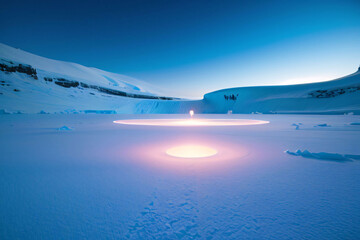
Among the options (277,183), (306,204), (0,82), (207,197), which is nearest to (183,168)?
(207,197)

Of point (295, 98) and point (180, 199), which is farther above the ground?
point (295, 98)

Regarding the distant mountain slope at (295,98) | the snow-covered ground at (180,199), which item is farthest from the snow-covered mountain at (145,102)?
the snow-covered ground at (180,199)

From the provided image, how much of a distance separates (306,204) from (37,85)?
41.4 metres

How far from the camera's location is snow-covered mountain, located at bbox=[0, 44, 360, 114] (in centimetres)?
2568

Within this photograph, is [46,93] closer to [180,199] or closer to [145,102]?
[145,102]

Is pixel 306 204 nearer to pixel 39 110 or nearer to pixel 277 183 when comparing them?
pixel 277 183

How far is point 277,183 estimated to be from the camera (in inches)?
65.2

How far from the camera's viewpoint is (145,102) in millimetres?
38531

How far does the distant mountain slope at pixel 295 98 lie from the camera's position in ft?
83.7

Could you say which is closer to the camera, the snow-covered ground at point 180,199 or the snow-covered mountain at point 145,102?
the snow-covered ground at point 180,199

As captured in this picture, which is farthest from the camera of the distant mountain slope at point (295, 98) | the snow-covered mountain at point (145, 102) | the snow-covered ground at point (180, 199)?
the snow-covered mountain at point (145, 102)

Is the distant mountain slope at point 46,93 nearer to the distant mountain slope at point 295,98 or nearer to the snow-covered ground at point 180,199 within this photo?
the distant mountain slope at point 295,98

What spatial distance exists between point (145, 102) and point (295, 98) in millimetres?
29730

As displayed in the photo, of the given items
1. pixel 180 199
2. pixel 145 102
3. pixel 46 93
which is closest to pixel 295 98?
pixel 145 102
